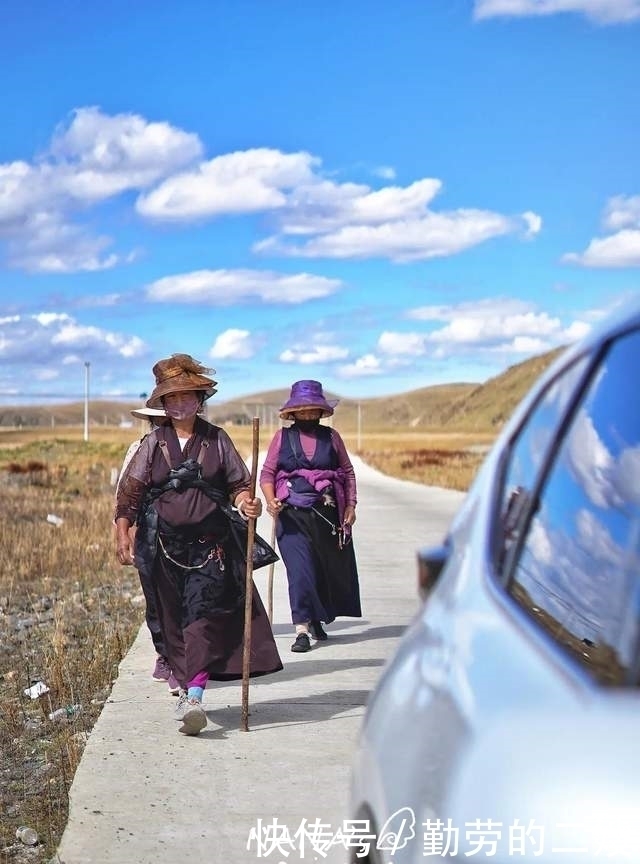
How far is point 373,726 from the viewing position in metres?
2.78

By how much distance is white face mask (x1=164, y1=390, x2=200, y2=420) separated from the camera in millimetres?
6891

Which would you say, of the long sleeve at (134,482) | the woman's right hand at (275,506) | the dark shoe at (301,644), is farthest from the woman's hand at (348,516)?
the long sleeve at (134,482)

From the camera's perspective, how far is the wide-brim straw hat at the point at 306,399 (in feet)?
29.2

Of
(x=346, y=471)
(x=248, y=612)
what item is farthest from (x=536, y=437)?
(x=346, y=471)

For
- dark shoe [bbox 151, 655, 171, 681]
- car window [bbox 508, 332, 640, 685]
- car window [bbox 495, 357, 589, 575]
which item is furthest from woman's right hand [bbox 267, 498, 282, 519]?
car window [bbox 495, 357, 589, 575]

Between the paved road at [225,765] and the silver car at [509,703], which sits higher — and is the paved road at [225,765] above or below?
below

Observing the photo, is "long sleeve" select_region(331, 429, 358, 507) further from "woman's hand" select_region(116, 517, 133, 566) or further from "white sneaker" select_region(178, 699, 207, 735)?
"white sneaker" select_region(178, 699, 207, 735)

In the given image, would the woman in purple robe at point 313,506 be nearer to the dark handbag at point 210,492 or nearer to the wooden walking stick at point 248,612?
the dark handbag at point 210,492

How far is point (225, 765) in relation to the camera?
5.85 m

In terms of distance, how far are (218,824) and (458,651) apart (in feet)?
9.92

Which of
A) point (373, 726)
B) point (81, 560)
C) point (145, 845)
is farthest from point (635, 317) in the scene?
point (81, 560)

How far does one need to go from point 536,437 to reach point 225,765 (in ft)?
11.8

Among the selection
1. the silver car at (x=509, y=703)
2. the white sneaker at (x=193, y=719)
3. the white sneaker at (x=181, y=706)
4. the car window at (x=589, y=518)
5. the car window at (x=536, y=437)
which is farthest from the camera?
the white sneaker at (x=181, y=706)

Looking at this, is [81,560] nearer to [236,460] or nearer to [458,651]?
[236,460]
